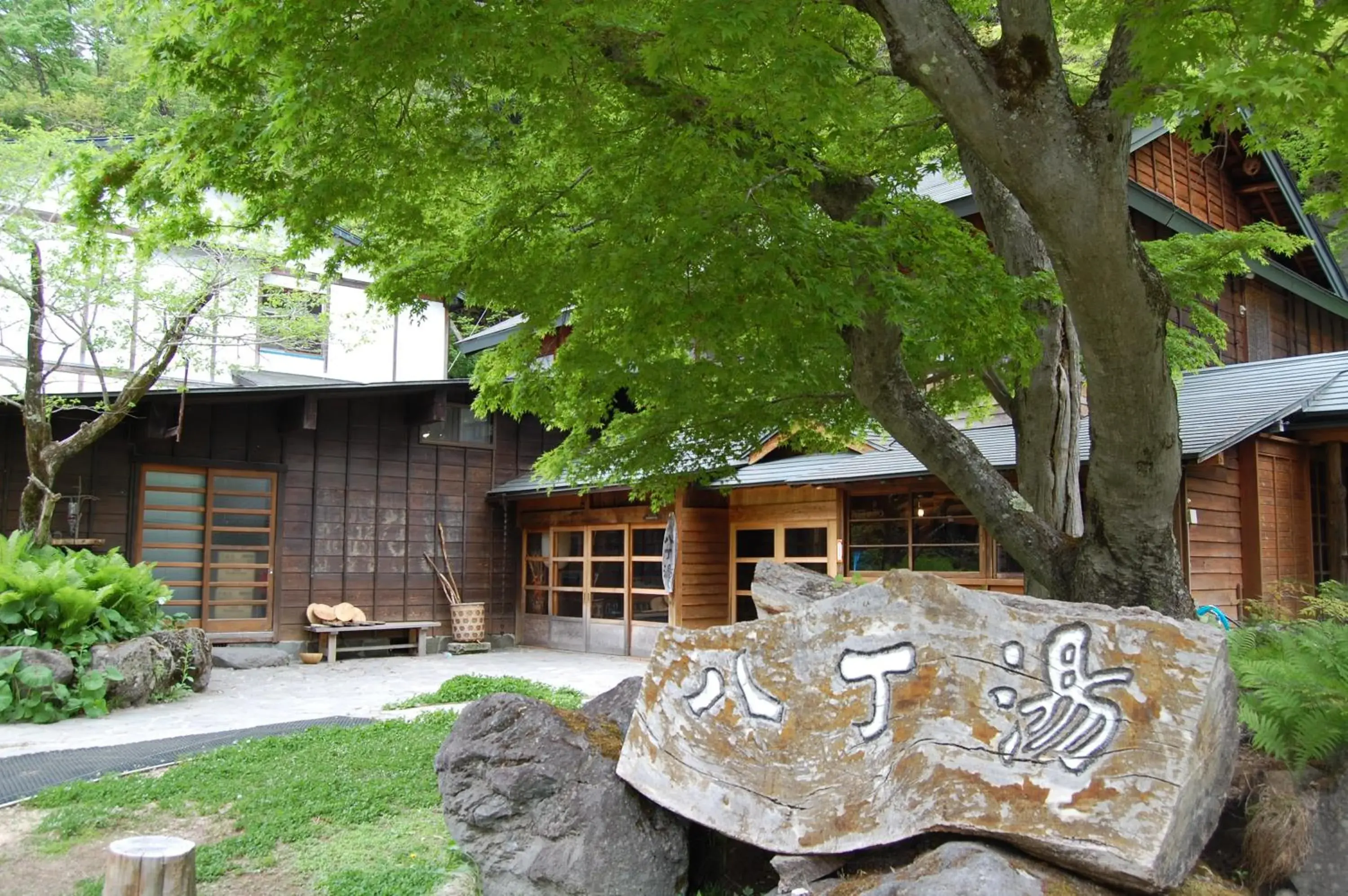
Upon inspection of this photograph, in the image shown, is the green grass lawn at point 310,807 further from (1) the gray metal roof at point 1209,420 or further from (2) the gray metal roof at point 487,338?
(2) the gray metal roof at point 487,338

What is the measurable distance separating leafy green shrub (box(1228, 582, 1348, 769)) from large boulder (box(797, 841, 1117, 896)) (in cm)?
111

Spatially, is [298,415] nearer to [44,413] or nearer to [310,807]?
[44,413]

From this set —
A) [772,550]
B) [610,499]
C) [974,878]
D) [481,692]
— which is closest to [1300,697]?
[974,878]

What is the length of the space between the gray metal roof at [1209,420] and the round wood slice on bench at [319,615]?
5793 mm

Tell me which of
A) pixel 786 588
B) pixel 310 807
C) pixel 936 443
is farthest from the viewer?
pixel 936 443

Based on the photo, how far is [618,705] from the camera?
17.6ft

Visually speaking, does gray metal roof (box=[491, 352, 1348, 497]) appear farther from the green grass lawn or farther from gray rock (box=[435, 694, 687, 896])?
gray rock (box=[435, 694, 687, 896])

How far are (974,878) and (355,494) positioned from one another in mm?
14164

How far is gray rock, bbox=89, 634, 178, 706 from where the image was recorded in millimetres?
10008

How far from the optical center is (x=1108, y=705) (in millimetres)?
3539

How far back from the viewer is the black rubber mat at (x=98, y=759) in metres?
6.59

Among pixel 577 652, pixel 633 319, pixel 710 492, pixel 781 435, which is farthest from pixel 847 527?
pixel 633 319

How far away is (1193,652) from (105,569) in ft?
35.6

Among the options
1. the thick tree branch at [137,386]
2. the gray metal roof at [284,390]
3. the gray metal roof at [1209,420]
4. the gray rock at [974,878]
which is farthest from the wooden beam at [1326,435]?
the thick tree branch at [137,386]
